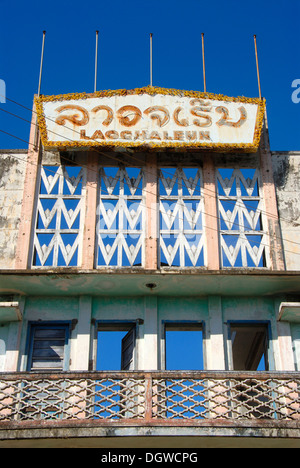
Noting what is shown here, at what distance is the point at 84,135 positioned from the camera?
19.3 metres

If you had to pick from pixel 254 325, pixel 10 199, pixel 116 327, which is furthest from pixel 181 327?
pixel 10 199

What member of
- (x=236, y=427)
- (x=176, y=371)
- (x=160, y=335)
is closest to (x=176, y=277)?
(x=160, y=335)

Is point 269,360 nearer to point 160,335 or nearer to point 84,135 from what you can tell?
point 160,335

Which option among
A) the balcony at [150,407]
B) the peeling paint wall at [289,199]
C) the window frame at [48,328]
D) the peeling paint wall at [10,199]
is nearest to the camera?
the balcony at [150,407]

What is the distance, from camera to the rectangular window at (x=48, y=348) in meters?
17.6

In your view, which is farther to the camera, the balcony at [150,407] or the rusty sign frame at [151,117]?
the rusty sign frame at [151,117]

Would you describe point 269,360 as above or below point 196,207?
below

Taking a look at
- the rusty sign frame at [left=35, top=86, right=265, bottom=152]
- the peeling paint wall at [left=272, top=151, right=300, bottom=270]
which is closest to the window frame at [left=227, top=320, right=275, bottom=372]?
the peeling paint wall at [left=272, top=151, right=300, bottom=270]

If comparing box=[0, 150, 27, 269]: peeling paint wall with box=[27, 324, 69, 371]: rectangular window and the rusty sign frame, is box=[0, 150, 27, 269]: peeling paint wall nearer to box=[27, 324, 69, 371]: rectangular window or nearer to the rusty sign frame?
the rusty sign frame

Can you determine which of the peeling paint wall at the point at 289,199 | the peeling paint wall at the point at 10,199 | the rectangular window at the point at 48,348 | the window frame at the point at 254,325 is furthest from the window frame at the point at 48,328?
the peeling paint wall at the point at 289,199

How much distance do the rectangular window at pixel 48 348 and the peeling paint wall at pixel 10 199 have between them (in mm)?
1798

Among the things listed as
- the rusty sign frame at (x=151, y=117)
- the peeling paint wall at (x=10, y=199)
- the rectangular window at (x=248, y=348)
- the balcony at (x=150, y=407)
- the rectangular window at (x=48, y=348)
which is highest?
the rusty sign frame at (x=151, y=117)

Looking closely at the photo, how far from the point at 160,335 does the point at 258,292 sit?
2.69 meters

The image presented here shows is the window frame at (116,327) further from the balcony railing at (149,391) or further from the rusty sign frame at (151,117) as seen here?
the rusty sign frame at (151,117)
